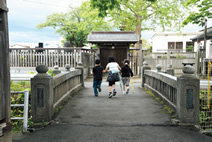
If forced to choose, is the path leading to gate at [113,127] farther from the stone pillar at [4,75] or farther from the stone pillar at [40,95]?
the stone pillar at [4,75]

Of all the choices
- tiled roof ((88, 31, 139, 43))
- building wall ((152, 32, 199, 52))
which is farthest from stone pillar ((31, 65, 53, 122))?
Result: building wall ((152, 32, 199, 52))

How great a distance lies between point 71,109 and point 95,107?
0.81 metres

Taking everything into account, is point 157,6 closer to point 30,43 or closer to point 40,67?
point 40,67

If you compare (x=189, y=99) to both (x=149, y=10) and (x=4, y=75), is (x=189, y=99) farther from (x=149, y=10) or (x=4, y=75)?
(x=149, y=10)

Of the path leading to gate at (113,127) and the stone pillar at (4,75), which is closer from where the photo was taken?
the stone pillar at (4,75)

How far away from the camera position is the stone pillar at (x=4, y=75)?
2877 millimetres

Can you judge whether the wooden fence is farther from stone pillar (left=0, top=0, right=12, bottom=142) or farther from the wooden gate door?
stone pillar (left=0, top=0, right=12, bottom=142)

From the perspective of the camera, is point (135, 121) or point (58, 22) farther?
point (58, 22)

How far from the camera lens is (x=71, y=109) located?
693 centimetres

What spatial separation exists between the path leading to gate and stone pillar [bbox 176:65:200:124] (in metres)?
0.32

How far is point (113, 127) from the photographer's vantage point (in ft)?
16.8

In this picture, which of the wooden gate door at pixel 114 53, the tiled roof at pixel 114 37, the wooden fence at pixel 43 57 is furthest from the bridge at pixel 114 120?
the wooden gate door at pixel 114 53

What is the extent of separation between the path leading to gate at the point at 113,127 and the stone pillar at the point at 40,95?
1.23 ft

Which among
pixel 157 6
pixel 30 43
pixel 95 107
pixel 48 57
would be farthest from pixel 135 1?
pixel 30 43
